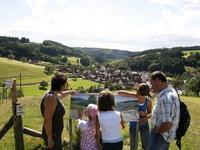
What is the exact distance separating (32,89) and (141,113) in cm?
7712

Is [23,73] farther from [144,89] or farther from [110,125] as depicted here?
[110,125]

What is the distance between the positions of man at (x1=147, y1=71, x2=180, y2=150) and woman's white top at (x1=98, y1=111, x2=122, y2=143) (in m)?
0.81

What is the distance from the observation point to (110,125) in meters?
4.94

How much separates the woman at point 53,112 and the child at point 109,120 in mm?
849

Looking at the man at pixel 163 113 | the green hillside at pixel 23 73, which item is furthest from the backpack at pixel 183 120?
the green hillside at pixel 23 73

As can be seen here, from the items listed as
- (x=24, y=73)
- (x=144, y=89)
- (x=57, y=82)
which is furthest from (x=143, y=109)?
(x=24, y=73)

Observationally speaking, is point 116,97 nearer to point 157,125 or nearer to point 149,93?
point 149,93

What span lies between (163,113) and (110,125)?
1115 millimetres

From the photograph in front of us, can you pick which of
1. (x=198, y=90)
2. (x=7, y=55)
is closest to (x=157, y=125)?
(x=198, y=90)

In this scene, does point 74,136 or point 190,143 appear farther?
point 190,143

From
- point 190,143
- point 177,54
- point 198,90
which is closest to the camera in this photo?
point 190,143

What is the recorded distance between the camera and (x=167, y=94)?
4789mm

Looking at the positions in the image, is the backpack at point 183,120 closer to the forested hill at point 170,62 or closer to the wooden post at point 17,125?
the wooden post at point 17,125

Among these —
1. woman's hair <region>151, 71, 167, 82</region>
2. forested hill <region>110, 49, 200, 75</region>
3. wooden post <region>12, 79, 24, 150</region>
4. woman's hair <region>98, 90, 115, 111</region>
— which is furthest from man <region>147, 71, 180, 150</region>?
forested hill <region>110, 49, 200, 75</region>
